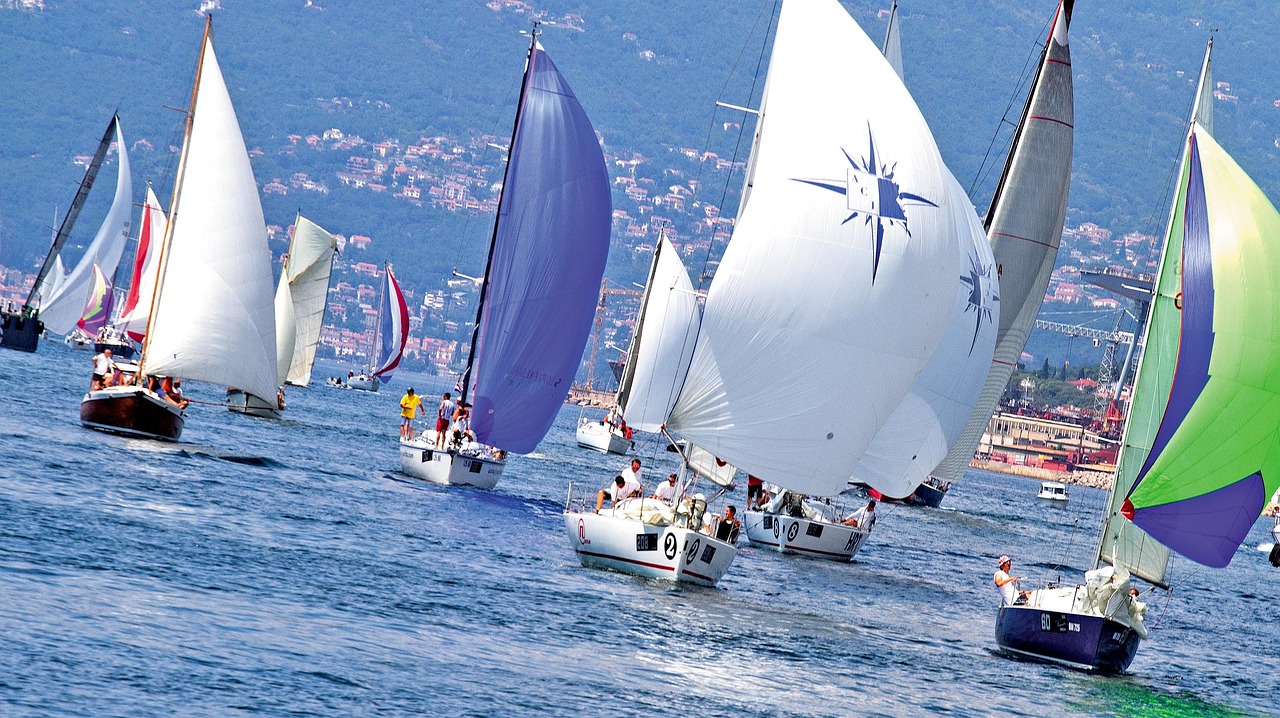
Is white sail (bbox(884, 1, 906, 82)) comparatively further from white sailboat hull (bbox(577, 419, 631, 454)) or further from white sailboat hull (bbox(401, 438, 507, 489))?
white sailboat hull (bbox(577, 419, 631, 454))

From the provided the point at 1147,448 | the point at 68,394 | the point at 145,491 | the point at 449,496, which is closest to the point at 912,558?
the point at 449,496

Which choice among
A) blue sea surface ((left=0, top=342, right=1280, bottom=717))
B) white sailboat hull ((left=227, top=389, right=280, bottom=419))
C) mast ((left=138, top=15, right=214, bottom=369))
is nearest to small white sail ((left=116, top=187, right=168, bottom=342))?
white sailboat hull ((left=227, top=389, right=280, bottom=419))

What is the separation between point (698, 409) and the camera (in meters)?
21.3

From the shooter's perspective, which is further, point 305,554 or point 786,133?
point 786,133

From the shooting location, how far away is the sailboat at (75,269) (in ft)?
222

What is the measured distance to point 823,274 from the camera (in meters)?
21.6

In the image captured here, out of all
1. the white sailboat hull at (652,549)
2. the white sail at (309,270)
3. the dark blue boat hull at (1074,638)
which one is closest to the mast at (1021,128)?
the white sailboat hull at (652,549)

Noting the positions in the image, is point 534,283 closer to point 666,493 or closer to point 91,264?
point 666,493

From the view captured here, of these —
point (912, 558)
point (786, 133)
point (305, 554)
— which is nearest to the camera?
point (305, 554)

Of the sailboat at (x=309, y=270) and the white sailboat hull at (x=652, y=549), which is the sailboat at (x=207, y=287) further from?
the sailboat at (x=309, y=270)

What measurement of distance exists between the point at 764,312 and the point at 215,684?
385 inches

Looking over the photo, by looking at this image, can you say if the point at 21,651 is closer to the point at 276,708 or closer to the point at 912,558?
the point at 276,708

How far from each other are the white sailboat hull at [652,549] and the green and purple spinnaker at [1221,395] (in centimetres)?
549

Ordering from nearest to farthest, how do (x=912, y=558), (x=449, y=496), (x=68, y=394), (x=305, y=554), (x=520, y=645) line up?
(x=520, y=645) → (x=305, y=554) → (x=449, y=496) → (x=912, y=558) → (x=68, y=394)
